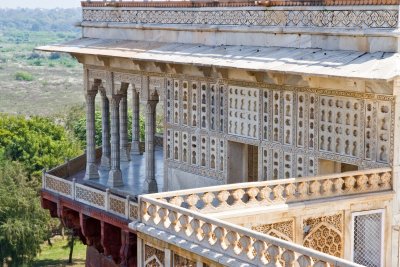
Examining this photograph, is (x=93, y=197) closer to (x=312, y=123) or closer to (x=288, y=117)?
(x=288, y=117)

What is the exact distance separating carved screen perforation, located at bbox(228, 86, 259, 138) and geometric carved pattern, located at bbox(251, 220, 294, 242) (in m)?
4.03

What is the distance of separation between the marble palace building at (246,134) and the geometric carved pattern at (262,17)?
28 mm

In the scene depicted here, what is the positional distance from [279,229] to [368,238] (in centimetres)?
172

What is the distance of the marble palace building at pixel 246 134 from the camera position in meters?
11.7

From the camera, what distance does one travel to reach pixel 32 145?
40500 mm

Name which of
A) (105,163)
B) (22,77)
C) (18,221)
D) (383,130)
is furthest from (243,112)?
(22,77)

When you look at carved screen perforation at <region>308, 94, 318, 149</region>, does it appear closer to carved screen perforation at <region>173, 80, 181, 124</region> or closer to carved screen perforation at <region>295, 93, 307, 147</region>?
carved screen perforation at <region>295, 93, 307, 147</region>

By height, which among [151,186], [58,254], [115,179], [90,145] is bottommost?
[58,254]

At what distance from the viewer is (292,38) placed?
15.0 meters

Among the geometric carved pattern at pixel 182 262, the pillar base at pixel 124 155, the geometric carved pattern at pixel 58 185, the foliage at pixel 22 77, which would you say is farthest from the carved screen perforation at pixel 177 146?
the foliage at pixel 22 77

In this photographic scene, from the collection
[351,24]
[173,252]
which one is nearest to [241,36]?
[351,24]

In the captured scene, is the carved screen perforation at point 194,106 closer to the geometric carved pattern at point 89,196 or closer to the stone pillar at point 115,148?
the geometric carved pattern at point 89,196

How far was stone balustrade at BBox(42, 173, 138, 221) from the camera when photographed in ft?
54.8

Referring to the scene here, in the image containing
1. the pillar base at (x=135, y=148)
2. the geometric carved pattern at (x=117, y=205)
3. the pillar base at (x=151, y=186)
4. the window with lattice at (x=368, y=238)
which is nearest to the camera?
the window with lattice at (x=368, y=238)
